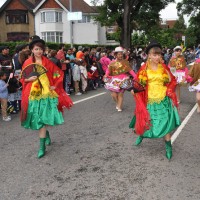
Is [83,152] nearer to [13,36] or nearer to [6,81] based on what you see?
[6,81]

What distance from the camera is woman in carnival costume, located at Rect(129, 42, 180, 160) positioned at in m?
5.16

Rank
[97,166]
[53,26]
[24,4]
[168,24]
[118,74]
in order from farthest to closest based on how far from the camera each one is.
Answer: [168,24]
[53,26]
[24,4]
[118,74]
[97,166]

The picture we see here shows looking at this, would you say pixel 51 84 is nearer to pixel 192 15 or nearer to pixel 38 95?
pixel 38 95

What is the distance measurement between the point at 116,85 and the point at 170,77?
3977 mm

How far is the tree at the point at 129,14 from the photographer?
34031 mm

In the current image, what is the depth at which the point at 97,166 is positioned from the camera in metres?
4.94

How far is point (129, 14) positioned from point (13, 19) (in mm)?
21974

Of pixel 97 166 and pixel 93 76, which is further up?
pixel 93 76

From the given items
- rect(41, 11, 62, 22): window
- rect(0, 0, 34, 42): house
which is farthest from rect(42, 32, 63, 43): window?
rect(0, 0, 34, 42): house

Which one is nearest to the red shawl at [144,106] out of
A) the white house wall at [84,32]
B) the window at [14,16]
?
the window at [14,16]

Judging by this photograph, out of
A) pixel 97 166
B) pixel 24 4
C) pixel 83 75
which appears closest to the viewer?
pixel 97 166

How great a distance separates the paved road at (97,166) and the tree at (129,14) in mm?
27705

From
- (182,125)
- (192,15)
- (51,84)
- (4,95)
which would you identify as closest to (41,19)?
(192,15)

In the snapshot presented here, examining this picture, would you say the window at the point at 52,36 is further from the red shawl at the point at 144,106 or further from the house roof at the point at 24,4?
the red shawl at the point at 144,106
